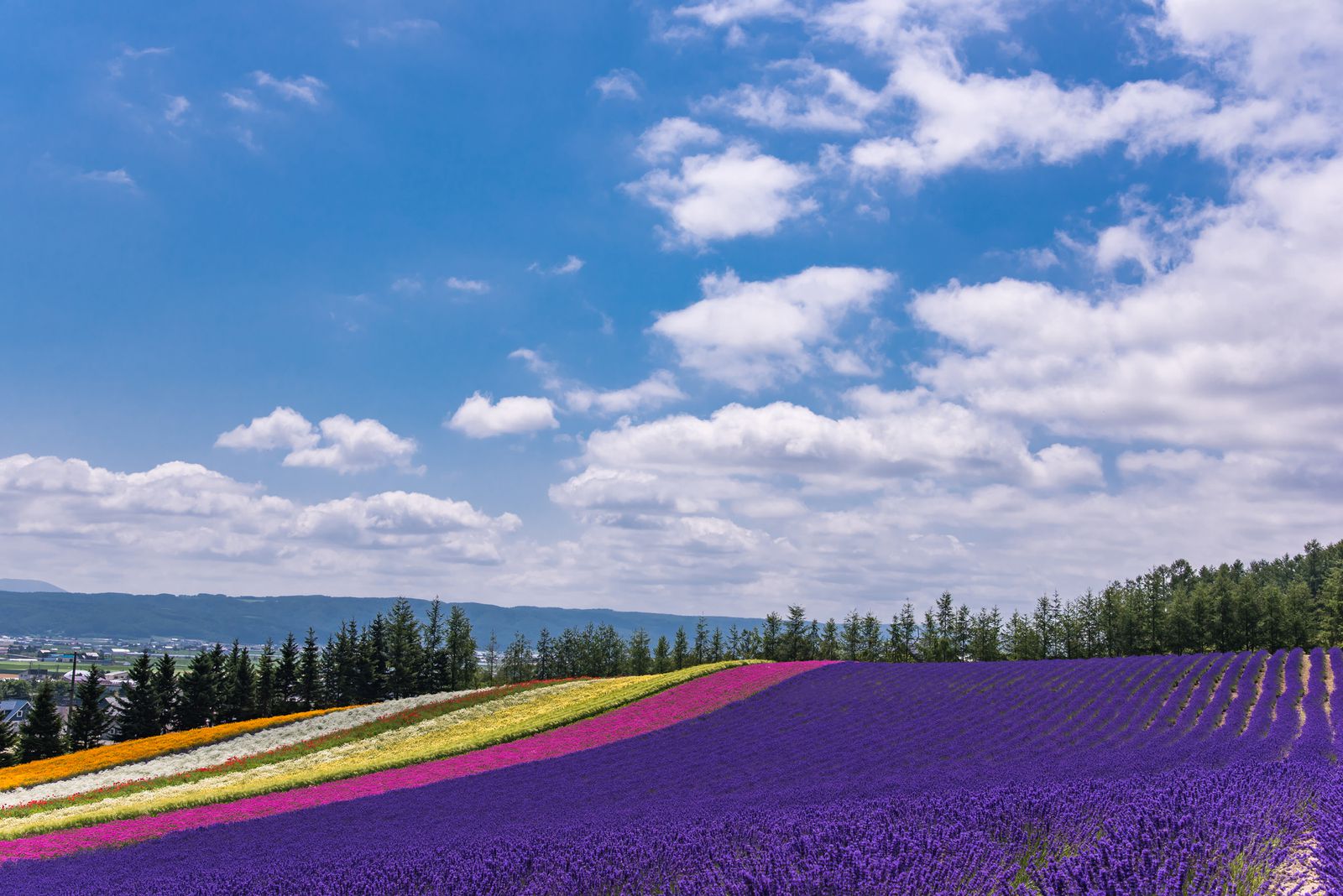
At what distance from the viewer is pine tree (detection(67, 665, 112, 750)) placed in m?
55.2

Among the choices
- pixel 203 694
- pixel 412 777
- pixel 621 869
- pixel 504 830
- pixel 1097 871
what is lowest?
pixel 203 694

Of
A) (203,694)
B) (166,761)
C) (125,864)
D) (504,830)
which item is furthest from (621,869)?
(203,694)

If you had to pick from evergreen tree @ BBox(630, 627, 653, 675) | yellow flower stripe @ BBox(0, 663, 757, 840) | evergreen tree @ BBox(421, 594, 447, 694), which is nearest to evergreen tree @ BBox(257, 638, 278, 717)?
evergreen tree @ BBox(421, 594, 447, 694)

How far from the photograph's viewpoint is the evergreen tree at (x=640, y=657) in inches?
3703

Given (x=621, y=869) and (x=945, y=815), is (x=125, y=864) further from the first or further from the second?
(x=945, y=815)

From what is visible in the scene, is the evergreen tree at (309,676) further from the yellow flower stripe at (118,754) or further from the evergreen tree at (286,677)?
the yellow flower stripe at (118,754)

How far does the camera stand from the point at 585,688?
1766 inches

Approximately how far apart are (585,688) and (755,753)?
73.7 feet

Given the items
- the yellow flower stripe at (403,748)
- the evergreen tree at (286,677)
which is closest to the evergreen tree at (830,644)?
the yellow flower stripe at (403,748)

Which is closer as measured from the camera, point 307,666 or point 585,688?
point 585,688

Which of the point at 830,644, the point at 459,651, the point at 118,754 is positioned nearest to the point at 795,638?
the point at 830,644

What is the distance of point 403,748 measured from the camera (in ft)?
109

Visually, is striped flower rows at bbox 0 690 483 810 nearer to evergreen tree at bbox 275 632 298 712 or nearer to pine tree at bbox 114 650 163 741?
pine tree at bbox 114 650 163 741

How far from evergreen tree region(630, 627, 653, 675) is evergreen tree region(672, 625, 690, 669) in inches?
120
